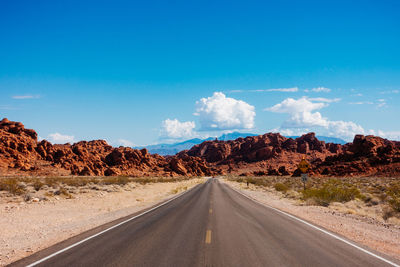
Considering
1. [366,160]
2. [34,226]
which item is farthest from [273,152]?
[34,226]

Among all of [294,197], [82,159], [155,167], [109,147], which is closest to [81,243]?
[294,197]

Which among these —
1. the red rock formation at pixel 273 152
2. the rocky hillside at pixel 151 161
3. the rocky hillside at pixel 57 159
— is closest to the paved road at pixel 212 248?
the rocky hillside at pixel 151 161

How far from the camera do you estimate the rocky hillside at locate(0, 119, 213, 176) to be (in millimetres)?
71062

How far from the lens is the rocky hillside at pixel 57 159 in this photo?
71062 millimetres

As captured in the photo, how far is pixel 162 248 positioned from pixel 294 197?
20.9 metres

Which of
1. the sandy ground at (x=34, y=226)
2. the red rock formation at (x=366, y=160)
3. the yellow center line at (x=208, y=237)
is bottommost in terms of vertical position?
the sandy ground at (x=34, y=226)

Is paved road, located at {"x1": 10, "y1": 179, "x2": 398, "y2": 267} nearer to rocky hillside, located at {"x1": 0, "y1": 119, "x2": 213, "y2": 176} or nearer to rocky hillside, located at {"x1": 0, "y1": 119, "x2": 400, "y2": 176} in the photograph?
rocky hillside, located at {"x1": 0, "y1": 119, "x2": 400, "y2": 176}

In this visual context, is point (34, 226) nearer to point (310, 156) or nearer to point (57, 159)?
point (57, 159)

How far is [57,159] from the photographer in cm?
8419

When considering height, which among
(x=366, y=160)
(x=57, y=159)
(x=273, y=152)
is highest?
(x=273, y=152)

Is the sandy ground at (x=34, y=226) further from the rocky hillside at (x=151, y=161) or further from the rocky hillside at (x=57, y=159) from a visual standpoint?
the rocky hillside at (x=151, y=161)

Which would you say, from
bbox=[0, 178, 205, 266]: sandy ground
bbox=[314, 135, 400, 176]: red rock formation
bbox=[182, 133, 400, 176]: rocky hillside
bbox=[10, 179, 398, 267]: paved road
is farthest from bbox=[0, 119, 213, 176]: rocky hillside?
bbox=[10, 179, 398, 267]: paved road

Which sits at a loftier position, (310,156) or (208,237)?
(310,156)

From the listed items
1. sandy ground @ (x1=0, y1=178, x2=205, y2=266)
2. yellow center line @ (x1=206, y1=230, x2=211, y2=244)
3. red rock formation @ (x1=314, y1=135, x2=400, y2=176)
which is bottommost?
sandy ground @ (x1=0, y1=178, x2=205, y2=266)
